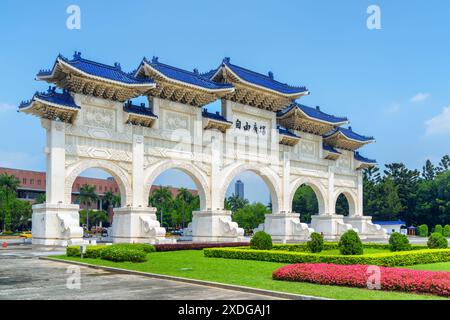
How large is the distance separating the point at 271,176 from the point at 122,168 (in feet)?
37.0

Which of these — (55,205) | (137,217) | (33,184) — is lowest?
(137,217)

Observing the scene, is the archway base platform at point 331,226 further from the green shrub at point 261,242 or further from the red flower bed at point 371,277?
the red flower bed at point 371,277

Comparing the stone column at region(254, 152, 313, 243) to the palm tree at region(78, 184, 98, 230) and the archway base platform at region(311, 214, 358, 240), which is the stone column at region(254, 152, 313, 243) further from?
the palm tree at region(78, 184, 98, 230)

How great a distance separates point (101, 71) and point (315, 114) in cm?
1787

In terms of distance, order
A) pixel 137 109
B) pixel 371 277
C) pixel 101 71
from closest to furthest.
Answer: pixel 371 277 → pixel 101 71 → pixel 137 109

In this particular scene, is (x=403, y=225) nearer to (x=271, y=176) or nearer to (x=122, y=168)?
(x=271, y=176)

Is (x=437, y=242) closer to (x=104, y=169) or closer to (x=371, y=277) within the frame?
(x=371, y=277)

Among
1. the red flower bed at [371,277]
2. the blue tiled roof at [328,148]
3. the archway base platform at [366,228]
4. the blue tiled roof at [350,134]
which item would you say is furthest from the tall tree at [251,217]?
the red flower bed at [371,277]

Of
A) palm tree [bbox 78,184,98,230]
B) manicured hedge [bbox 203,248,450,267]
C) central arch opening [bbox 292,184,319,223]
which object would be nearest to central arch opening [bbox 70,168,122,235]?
palm tree [bbox 78,184,98,230]

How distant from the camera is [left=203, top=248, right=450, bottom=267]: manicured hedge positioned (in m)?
15.0

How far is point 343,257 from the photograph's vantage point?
15055mm

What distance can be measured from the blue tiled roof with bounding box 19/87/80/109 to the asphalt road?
11.0 metres

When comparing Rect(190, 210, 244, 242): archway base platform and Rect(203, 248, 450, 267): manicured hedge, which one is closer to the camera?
Rect(203, 248, 450, 267): manicured hedge

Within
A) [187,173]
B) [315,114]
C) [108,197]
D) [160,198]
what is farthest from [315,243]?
[108,197]
